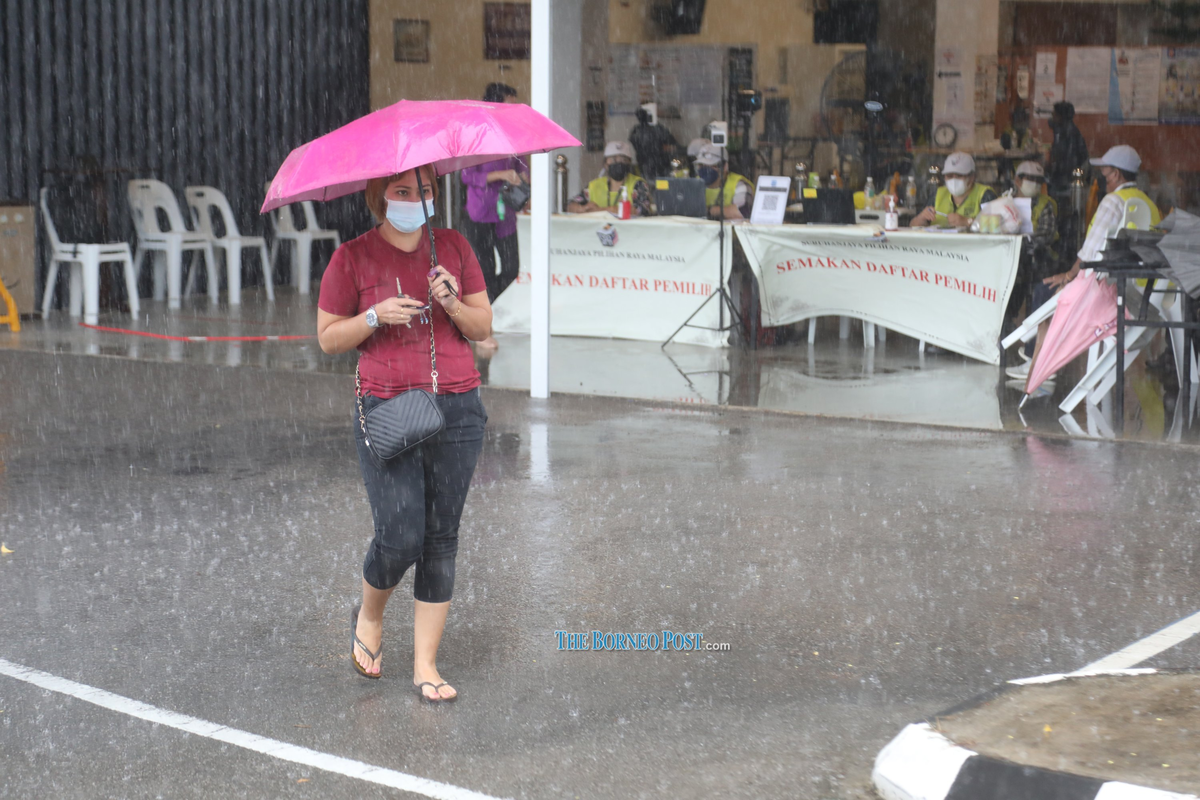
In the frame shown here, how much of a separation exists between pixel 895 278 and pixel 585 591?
6.81 m

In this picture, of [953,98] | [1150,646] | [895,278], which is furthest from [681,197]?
[1150,646]

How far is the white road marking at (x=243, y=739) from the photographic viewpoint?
11.9ft

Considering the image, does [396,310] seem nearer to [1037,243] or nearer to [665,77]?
[1037,243]

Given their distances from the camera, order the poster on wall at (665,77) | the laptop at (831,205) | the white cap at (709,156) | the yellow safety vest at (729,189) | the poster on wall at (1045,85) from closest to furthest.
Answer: the laptop at (831,205), the yellow safety vest at (729,189), the white cap at (709,156), the poster on wall at (1045,85), the poster on wall at (665,77)

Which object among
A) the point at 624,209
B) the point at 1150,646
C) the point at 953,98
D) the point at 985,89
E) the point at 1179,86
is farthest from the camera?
the point at 953,98

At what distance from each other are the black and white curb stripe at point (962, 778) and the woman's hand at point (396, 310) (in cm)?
175

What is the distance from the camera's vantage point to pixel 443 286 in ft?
13.0

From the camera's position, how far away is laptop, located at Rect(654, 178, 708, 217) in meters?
12.3

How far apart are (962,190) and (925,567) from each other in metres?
7.37

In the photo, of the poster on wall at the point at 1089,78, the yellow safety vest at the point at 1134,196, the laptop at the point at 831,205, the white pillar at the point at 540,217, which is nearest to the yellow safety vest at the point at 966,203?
the laptop at the point at 831,205

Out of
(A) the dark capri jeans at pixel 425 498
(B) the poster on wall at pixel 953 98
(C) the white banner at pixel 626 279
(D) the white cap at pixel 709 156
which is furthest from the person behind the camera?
(B) the poster on wall at pixel 953 98

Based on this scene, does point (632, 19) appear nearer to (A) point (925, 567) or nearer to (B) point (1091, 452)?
(B) point (1091, 452)

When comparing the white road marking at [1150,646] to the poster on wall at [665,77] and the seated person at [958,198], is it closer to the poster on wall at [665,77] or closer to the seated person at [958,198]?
the seated person at [958,198]

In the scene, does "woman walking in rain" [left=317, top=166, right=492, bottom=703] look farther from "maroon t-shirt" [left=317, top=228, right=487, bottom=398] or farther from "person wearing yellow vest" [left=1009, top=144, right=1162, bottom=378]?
"person wearing yellow vest" [left=1009, top=144, right=1162, bottom=378]
